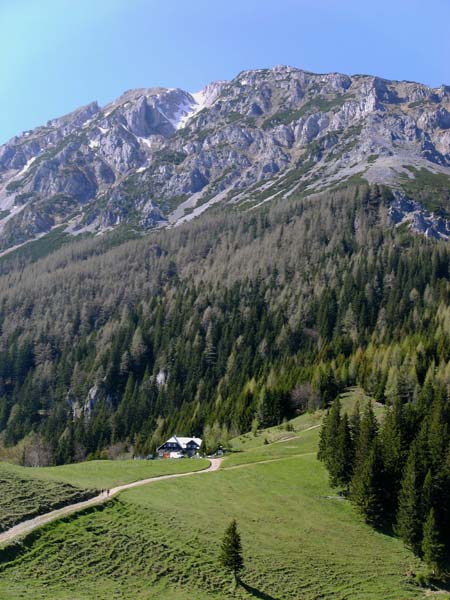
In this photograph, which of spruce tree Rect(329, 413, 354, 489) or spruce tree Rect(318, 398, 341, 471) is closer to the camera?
spruce tree Rect(329, 413, 354, 489)

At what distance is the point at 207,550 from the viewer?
1838 inches

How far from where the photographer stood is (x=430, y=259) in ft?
631

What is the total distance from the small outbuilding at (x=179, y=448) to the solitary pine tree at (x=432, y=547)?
2397 inches

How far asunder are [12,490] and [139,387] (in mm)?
129028

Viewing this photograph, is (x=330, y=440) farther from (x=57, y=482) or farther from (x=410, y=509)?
(x=57, y=482)

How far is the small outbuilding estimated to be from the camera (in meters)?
108

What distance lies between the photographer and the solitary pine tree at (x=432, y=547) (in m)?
50.9

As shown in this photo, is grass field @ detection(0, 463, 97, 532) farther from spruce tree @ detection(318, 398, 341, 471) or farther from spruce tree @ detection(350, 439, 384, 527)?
spruce tree @ detection(318, 398, 341, 471)

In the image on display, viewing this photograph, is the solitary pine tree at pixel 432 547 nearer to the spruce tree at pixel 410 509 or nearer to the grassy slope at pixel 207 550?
the grassy slope at pixel 207 550

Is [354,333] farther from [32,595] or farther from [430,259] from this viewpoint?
[32,595]

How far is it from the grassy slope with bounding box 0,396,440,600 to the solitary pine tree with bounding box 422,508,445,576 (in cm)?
176

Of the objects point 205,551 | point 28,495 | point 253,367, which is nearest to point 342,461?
point 205,551

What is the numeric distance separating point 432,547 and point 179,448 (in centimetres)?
6559

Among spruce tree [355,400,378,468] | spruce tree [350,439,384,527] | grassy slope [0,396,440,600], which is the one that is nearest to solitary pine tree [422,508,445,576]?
grassy slope [0,396,440,600]
